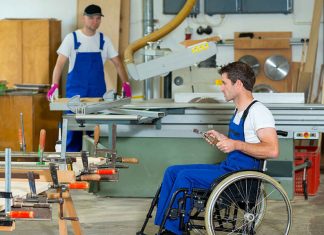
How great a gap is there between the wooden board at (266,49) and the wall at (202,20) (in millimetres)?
109

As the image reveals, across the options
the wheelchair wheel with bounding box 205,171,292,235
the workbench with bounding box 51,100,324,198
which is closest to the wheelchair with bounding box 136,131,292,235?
the wheelchair wheel with bounding box 205,171,292,235

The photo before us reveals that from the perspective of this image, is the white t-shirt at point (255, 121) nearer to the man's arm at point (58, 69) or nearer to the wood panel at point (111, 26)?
the man's arm at point (58, 69)

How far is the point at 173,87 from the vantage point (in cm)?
641

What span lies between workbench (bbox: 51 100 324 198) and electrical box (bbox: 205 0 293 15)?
2.07 metres

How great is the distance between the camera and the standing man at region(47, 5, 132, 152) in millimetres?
6766

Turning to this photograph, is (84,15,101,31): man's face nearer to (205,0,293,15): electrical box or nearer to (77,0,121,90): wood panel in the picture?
(77,0,121,90): wood panel

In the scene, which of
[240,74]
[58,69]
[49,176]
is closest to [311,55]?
[58,69]

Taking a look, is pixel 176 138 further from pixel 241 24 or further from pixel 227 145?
pixel 241 24

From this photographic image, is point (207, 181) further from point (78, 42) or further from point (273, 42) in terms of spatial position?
point (273, 42)

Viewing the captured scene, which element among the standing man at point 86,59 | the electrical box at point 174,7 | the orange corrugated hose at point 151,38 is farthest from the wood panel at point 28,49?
the orange corrugated hose at point 151,38

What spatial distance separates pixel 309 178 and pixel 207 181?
2.30 meters

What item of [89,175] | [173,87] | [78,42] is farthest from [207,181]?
[78,42]

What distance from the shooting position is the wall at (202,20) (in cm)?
784

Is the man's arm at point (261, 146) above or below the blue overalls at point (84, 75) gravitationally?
below
